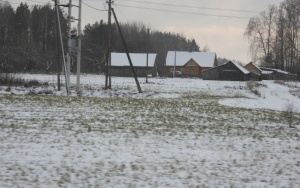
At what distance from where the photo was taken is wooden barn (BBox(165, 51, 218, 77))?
104 metres

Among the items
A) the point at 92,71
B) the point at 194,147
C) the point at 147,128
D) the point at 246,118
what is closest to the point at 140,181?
the point at 194,147

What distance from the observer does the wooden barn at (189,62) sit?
10369 centimetres

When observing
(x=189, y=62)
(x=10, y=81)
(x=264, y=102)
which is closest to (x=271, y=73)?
(x=189, y=62)

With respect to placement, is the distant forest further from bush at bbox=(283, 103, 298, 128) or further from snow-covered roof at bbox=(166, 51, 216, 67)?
bush at bbox=(283, 103, 298, 128)

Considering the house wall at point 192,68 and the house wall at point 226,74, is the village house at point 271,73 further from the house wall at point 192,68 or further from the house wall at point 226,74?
the house wall at point 192,68

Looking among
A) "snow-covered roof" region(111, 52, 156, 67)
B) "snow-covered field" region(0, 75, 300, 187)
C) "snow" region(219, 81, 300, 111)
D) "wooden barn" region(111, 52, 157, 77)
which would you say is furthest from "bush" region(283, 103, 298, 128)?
"snow-covered roof" region(111, 52, 156, 67)

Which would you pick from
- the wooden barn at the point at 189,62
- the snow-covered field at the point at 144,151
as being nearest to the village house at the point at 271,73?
the wooden barn at the point at 189,62

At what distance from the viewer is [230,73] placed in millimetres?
76625

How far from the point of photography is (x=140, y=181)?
22.2 ft

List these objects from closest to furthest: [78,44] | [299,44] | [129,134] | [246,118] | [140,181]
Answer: [140,181], [129,134], [246,118], [78,44], [299,44]

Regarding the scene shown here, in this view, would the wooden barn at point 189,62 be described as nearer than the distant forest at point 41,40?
No

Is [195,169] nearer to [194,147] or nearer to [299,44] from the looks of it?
[194,147]

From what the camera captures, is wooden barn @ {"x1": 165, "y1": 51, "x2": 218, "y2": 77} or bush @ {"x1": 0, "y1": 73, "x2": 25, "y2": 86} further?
wooden barn @ {"x1": 165, "y1": 51, "x2": 218, "y2": 77}

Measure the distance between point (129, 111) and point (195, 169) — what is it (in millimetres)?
9766
